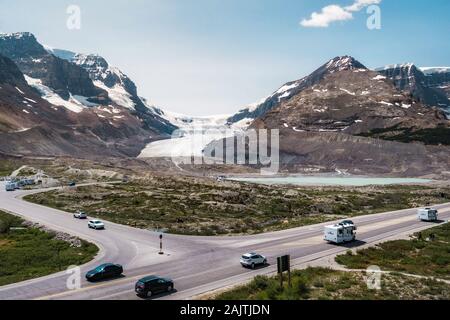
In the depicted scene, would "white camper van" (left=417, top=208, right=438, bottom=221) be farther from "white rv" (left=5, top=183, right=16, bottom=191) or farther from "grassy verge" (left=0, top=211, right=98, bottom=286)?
"white rv" (left=5, top=183, right=16, bottom=191)

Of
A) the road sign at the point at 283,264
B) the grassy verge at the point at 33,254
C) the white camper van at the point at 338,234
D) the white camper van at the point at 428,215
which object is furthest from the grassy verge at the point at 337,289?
the white camper van at the point at 428,215

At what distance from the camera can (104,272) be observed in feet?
115

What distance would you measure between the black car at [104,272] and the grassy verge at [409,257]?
74.6 feet

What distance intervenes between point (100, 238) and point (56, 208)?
93.6 feet

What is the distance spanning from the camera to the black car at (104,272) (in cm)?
3472

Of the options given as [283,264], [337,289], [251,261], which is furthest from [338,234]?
[283,264]

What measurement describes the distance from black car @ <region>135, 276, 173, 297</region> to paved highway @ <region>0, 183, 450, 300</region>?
2.54 feet

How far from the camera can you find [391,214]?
8088 cm

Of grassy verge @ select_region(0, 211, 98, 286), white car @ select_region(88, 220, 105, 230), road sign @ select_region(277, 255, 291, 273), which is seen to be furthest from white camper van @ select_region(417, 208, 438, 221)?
grassy verge @ select_region(0, 211, 98, 286)

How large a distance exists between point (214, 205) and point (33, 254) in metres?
42.4

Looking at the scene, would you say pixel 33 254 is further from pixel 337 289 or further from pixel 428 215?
pixel 428 215

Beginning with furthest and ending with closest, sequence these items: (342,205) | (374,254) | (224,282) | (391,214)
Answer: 1. (342,205)
2. (391,214)
3. (374,254)
4. (224,282)
